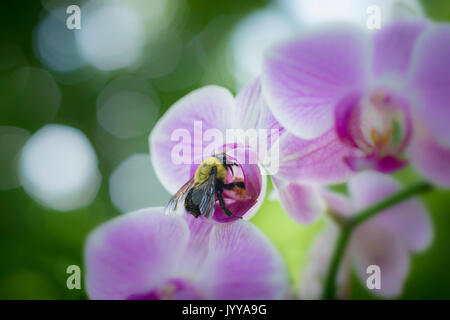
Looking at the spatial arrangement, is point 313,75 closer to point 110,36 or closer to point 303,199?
point 303,199

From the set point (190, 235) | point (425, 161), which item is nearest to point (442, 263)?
point (425, 161)

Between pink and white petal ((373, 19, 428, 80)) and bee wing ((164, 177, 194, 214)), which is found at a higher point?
pink and white petal ((373, 19, 428, 80))

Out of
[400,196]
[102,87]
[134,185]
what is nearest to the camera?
[400,196]

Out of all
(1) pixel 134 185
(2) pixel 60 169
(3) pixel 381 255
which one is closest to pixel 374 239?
(3) pixel 381 255

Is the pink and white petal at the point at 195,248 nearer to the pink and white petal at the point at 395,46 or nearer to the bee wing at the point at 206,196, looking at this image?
the bee wing at the point at 206,196

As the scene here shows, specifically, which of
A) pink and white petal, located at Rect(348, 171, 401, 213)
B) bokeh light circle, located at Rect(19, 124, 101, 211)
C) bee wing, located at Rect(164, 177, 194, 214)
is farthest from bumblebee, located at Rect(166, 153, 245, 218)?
bokeh light circle, located at Rect(19, 124, 101, 211)

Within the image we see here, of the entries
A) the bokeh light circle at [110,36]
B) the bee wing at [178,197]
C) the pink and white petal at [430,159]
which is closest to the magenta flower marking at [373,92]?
the pink and white petal at [430,159]

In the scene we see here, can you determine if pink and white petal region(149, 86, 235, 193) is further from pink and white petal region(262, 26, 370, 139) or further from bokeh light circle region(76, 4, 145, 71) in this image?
bokeh light circle region(76, 4, 145, 71)

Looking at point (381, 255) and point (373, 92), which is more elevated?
point (373, 92)
